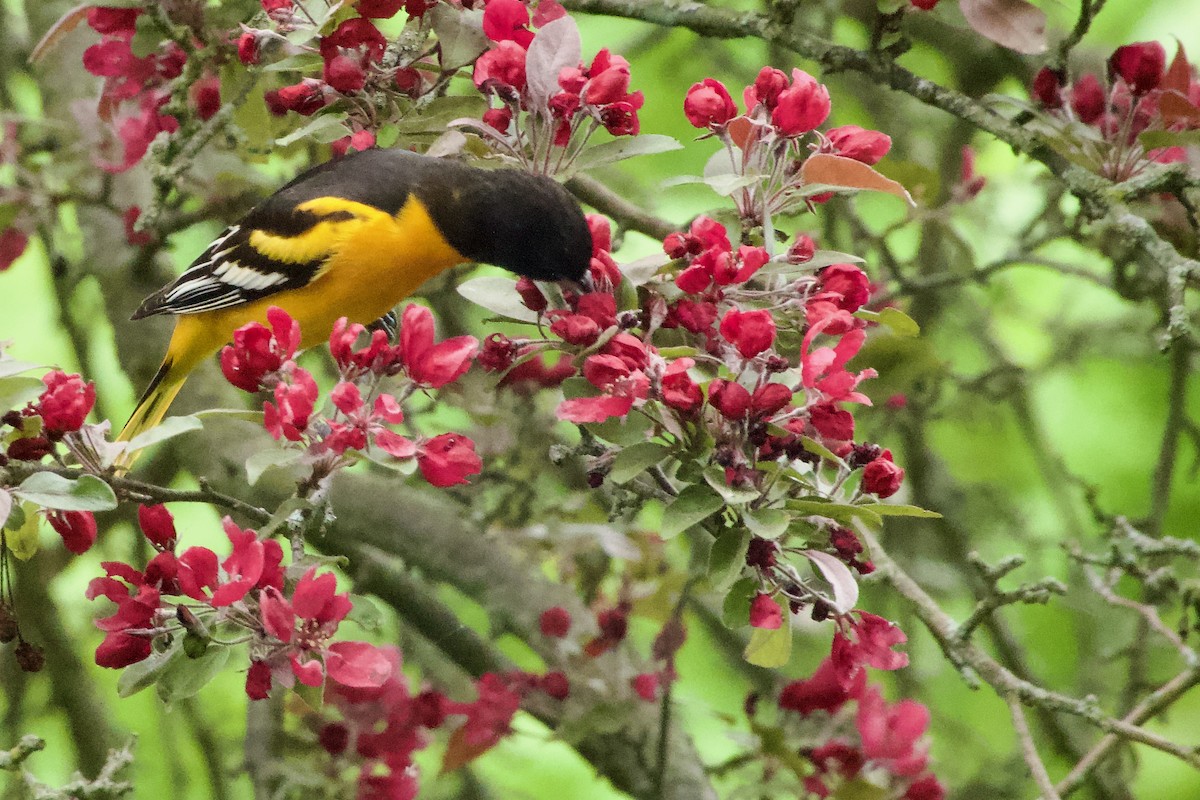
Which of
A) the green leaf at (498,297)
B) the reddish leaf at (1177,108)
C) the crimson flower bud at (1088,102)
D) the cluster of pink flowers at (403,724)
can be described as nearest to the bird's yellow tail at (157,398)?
the cluster of pink flowers at (403,724)

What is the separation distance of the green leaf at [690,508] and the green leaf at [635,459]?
6cm

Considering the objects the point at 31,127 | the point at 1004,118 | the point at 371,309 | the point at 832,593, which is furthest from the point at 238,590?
the point at 31,127

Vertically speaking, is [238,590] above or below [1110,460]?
above

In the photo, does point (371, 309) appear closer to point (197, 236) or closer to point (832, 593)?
point (832, 593)

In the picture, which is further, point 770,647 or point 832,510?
point 770,647

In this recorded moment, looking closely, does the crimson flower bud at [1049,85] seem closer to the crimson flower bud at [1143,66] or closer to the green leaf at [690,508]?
the crimson flower bud at [1143,66]

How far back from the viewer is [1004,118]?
87.8 inches

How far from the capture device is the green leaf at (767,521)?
4.66 feet

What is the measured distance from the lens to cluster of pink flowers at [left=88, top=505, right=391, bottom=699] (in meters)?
1.53

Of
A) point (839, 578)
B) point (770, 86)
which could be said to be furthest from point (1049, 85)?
point (839, 578)

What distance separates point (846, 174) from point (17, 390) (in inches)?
44.6

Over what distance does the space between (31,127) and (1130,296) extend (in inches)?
132

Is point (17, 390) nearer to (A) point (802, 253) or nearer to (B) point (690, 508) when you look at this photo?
(B) point (690, 508)

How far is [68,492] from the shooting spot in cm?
146
